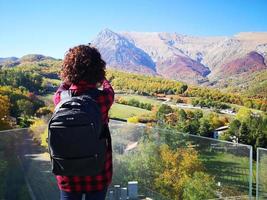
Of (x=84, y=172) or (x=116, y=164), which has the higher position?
(x=84, y=172)

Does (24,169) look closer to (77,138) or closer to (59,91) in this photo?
(59,91)

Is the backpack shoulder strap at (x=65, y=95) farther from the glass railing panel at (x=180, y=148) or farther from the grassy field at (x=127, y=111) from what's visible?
the grassy field at (x=127, y=111)

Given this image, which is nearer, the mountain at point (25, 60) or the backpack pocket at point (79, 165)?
the backpack pocket at point (79, 165)

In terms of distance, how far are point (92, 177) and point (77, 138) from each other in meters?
0.20

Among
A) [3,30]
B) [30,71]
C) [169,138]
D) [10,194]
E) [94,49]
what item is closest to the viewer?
[94,49]

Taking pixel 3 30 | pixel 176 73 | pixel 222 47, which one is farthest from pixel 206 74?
pixel 3 30

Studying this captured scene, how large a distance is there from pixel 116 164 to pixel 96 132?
183cm

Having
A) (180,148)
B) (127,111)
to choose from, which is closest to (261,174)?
(180,148)

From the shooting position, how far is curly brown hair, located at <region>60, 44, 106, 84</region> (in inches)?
66.4

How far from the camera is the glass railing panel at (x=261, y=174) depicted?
296 cm

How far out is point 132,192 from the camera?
10.9 ft

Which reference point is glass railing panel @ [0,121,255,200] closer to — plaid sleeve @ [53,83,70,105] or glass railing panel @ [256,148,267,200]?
glass railing panel @ [256,148,267,200]

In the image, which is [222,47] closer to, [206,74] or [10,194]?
[206,74]

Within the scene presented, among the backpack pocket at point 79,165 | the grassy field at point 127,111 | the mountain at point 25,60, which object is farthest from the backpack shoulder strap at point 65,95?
the mountain at point 25,60
